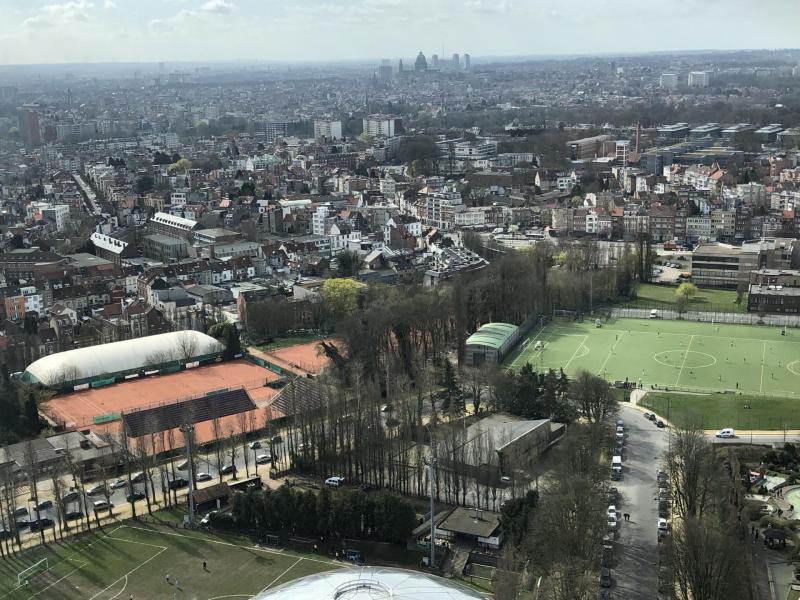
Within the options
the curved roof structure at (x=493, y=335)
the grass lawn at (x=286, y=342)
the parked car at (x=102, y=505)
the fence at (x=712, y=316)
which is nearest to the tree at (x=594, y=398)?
→ the curved roof structure at (x=493, y=335)

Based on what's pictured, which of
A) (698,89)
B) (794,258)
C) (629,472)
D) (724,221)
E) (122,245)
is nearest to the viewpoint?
(629,472)

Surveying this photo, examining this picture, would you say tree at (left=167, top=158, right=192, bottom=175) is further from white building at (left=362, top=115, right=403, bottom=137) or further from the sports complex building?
the sports complex building

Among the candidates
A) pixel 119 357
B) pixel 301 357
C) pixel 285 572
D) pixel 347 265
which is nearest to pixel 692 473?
pixel 285 572

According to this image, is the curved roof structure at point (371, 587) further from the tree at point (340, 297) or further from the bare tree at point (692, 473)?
the tree at point (340, 297)

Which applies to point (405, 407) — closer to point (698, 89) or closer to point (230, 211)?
point (230, 211)

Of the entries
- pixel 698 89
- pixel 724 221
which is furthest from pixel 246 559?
pixel 698 89

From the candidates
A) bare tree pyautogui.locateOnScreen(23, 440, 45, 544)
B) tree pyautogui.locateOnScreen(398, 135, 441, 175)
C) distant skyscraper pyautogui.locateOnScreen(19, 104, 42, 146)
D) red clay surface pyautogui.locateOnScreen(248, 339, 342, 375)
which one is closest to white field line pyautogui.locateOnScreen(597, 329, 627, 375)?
red clay surface pyautogui.locateOnScreen(248, 339, 342, 375)

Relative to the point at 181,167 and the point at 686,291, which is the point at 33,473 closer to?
the point at 686,291
